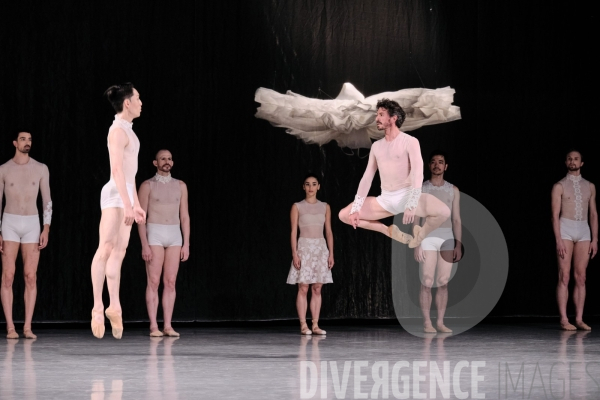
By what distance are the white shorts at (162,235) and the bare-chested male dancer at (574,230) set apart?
3282 millimetres

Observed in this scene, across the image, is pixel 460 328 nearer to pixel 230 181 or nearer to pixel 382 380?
pixel 230 181

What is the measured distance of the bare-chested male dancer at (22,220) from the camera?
724 centimetres

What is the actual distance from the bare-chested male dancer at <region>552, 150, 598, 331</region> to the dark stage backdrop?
0.98 metres

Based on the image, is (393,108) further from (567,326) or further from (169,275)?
(567,326)

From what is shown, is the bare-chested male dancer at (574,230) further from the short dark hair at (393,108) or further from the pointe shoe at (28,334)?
the pointe shoe at (28,334)

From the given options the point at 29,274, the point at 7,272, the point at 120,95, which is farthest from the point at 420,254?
the point at 120,95

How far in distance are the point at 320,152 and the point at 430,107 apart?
118 centimetres

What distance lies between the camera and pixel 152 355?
5.91m

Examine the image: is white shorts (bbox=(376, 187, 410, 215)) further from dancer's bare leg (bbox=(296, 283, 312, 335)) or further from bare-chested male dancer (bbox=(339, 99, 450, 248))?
dancer's bare leg (bbox=(296, 283, 312, 335))

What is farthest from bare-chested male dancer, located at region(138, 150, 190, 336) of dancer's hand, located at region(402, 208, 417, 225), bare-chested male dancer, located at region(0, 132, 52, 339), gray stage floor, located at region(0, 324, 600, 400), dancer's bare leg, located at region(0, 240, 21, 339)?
dancer's hand, located at region(402, 208, 417, 225)

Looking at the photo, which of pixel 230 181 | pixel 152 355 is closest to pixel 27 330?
pixel 152 355

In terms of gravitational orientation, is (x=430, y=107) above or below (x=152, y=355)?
above

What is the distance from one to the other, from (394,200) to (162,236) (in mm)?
2361

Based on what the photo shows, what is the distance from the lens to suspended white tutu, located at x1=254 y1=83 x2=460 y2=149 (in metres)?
8.76
